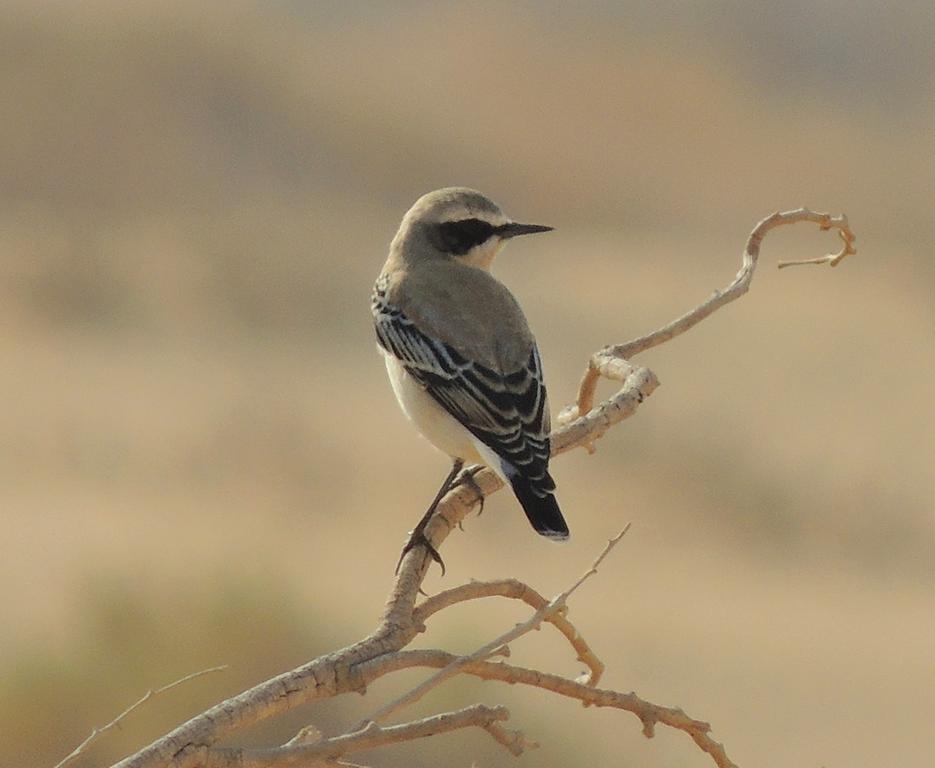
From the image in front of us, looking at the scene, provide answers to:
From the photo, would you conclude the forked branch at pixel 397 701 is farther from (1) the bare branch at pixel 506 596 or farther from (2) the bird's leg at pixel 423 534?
(2) the bird's leg at pixel 423 534

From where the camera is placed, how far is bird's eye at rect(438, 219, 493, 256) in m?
5.46

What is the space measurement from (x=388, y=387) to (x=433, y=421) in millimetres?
15378

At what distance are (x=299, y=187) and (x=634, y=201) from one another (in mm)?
5330

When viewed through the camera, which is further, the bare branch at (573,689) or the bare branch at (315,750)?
the bare branch at (573,689)

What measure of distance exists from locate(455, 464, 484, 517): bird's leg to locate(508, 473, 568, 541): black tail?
1.10ft

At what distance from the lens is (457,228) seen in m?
5.48

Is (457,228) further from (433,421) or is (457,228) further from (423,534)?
(423,534)

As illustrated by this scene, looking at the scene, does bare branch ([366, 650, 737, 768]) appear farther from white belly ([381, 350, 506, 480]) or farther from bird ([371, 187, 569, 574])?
white belly ([381, 350, 506, 480])

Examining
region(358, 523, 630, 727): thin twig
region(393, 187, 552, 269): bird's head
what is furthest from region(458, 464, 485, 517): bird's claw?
region(358, 523, 630, 727): thin twig

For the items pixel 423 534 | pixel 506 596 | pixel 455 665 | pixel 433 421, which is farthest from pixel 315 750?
pixel 433 421

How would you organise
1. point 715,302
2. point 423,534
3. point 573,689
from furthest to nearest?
point 423,534 → point 715,302 → point 573,689

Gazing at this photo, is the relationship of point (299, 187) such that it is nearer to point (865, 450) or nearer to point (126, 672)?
point (865, 450)

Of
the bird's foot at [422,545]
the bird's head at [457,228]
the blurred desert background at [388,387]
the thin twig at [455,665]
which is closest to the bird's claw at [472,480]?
the bird's foot at [422,545]

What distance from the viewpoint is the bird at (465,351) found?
4488 millimetres
